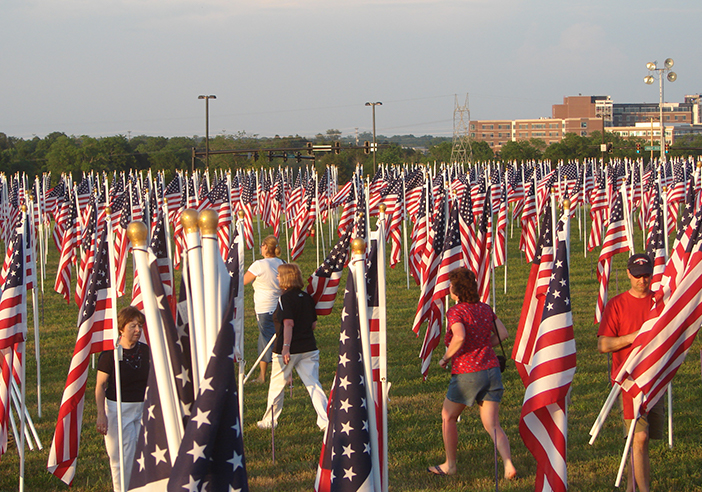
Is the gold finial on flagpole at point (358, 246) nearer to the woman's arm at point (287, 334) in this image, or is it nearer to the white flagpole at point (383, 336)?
the white flagpole at point (383, 336)

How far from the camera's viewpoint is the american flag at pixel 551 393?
6012mm

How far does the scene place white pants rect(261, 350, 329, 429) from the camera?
8.66 metres

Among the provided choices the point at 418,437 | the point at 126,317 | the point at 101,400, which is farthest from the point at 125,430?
the point at 418,437

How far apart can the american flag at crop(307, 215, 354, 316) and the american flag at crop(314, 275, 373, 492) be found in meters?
3.48

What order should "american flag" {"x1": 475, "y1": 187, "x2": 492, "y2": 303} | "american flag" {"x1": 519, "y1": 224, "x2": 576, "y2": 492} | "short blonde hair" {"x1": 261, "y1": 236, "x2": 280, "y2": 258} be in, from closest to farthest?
"american flag" {"x1": 519, "y1": 224, "x2": 576, "y2": 492}, "short blonde hair" {"x1": 261, "y1": 236, "x2": 280, "y2": 258}, "american flag" {"x1": 475, "y1": 187, "x2": 492, "y2": 303}

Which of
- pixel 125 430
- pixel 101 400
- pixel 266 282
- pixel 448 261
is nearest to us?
pixel 101 400

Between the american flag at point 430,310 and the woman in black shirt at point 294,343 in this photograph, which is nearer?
the woman in black shirt at point 294,343

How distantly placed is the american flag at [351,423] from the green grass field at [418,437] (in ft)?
8.73

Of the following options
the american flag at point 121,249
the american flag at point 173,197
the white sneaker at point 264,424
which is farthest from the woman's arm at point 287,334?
the american flag at point 173,197

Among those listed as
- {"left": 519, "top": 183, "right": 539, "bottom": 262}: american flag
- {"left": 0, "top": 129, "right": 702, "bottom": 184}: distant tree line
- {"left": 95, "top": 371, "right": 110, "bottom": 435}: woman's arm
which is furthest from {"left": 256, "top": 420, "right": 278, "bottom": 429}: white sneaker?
{"left": 0, "top": 129, "right": 702, "bottom": 184}: distant tree line

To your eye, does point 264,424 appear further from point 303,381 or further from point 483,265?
point 483,265

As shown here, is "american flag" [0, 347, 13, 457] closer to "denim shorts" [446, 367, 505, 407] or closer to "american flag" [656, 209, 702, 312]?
"denim shorts" [446, 367, 505, 407]

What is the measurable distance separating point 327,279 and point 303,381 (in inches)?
48.4

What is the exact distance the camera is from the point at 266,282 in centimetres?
1022
